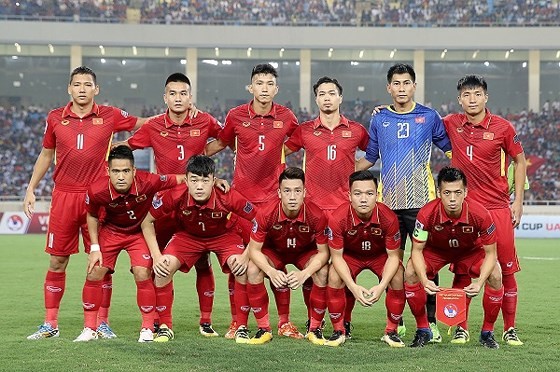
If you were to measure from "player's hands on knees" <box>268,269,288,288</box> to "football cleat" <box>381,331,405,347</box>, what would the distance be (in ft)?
2.82

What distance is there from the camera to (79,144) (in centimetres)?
689

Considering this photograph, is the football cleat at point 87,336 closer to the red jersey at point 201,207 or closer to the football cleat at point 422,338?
the red jersey at point 201,207

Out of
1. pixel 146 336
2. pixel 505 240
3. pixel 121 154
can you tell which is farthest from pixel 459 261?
pixel 121 154

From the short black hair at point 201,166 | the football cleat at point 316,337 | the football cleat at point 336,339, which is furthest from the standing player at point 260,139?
the football cleat at point 336,339

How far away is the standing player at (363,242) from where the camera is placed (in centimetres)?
634

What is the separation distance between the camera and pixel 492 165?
21.9ft

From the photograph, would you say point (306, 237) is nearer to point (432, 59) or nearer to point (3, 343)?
point (3, 343)

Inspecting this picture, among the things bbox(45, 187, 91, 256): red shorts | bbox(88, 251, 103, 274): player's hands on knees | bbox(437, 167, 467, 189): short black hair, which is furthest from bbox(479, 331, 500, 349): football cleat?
bbox(45, 187, 91, 256): red shorts

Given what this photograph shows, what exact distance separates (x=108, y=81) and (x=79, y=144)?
31.6 metres

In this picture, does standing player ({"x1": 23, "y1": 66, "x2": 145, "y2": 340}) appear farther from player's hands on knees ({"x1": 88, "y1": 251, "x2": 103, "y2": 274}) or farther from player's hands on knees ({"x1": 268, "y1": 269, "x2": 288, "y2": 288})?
player's hands on knees ({"x1": 268, "y1": 269, "x2": 288, "y2": 288})

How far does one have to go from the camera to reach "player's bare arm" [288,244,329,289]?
→ 20.9ft

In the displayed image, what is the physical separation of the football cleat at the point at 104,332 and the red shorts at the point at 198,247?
0.74 m

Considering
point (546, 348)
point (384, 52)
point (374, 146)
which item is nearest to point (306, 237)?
point (374, 146)

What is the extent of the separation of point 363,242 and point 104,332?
7.04 feet
